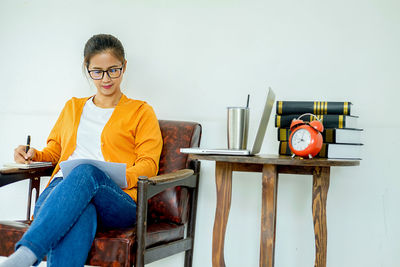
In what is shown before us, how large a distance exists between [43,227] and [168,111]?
110cm

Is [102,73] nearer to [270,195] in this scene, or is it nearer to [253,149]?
[253,149]

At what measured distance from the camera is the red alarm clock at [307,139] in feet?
5.66

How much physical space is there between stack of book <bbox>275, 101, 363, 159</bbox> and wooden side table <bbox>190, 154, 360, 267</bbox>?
84 millimetres

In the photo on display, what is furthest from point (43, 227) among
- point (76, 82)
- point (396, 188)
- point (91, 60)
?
point (396, 188)

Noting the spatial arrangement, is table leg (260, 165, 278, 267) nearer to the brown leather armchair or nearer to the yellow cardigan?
the brown leather armchair

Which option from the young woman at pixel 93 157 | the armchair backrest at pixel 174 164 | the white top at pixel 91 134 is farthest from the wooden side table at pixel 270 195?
the white top at pixel 91 134

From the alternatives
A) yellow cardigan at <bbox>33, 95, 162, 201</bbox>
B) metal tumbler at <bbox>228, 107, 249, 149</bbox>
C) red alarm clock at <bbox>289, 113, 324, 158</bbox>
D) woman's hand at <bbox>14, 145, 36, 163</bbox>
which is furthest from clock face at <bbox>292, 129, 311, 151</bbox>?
woman's hand at <bbox>14, 145, 36, 163</bbox>

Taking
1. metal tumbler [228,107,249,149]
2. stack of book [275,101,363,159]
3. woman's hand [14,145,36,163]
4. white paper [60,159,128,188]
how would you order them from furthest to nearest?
woman's hand [14,145,36,163], metal tumbler [228,107,249,149], stack of book [275,101,363,159], white paper [60,159,128,188]

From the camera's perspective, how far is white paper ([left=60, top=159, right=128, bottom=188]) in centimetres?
170

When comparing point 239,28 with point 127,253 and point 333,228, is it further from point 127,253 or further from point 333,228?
point 127,253

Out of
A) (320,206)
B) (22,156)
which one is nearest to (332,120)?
(320,206)

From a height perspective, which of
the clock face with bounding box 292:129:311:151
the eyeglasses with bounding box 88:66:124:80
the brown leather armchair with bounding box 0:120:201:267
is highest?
the eyeglasses with bounding box 88:66:124:80

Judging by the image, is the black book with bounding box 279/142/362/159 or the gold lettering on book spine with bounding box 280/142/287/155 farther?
the gold lettering on book spine with bounding box 280/142/287/155

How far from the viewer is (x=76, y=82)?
261cm
